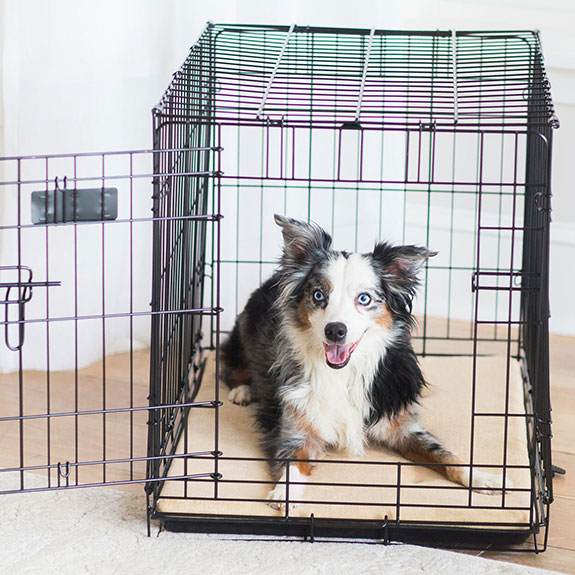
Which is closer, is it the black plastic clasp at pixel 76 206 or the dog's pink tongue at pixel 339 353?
the black plastic clasp at pixel 76 206

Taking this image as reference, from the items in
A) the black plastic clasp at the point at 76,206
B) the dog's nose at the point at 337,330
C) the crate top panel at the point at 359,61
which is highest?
the crate top panel at the point at 359,61

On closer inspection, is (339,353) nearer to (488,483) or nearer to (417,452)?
(417,452)

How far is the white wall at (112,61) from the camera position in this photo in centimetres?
318

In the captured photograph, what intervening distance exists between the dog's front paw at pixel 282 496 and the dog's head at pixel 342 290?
12.3 inches

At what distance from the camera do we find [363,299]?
2.41 m

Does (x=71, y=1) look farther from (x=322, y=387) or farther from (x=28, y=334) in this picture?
(x=322, y=387)

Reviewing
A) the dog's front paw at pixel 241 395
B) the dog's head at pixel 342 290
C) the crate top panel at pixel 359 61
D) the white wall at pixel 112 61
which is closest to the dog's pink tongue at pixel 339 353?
the dog's head at pixel 342 290

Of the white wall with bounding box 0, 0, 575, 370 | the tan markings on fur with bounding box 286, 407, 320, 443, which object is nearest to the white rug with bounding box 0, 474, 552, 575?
the tan markings on fur with bounding box 286, 407, 320, 443

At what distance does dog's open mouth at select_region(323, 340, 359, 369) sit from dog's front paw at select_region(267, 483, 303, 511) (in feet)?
1.01

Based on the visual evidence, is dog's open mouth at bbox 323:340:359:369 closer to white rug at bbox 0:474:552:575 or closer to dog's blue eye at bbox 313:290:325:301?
dog's blue eye at bbox 313:290:325:301

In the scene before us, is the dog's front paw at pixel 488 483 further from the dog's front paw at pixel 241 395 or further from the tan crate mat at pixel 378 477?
the dog's front paw at pixel 241 395

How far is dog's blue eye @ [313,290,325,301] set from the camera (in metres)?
2.41

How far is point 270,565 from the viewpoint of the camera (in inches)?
85.6

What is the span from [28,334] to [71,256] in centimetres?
31
